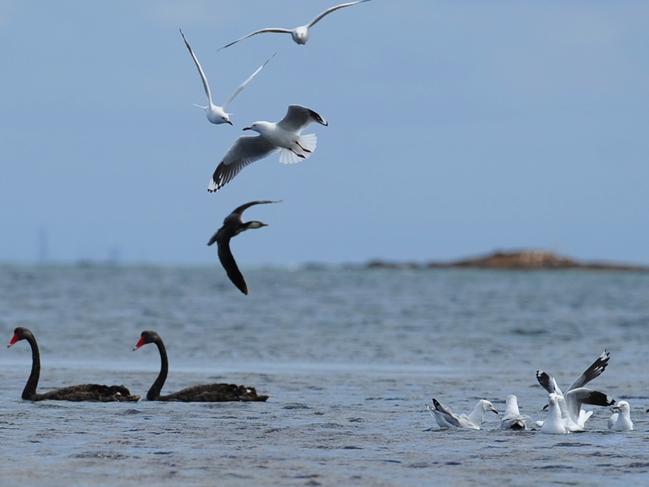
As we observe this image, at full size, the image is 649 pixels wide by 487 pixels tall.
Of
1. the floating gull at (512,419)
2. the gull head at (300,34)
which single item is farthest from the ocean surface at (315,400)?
the gull head at (300,34)

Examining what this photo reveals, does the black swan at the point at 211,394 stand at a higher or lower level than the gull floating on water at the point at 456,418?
higher

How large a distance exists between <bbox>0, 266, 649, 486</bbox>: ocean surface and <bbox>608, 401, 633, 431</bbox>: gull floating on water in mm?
151

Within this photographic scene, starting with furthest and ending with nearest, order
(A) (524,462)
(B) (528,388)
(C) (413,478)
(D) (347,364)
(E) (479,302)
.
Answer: (E) (479,302) < (D) (347,364) < (B) (528,388) < (A) (524,462) < (C) (413,478)

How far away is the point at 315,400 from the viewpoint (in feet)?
70.1

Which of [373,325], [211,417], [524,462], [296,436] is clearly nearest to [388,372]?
[211,417]

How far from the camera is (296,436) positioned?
17.0 m

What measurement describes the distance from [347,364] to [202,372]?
3.11 m

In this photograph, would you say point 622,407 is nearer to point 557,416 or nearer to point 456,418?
point 557,416

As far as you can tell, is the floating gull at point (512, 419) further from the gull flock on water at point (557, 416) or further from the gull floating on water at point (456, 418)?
the gull floating on water at point (456, 418)

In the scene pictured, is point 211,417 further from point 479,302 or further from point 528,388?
point 479,302

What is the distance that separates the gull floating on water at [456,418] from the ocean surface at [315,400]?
0.63 ft

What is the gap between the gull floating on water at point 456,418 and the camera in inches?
695

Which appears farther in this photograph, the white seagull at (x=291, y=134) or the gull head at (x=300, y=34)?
the white seagull at (x=291, y=134)

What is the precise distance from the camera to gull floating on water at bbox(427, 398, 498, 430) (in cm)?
1766
